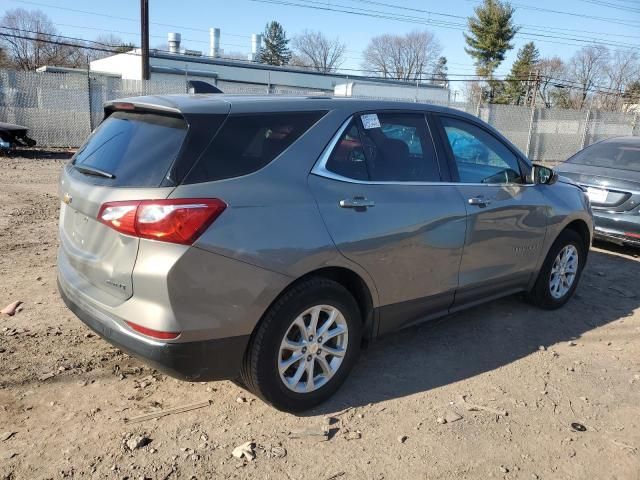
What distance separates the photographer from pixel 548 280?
4.88 m

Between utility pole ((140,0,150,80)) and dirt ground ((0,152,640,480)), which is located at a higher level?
utility pole ((140,0,150,80))

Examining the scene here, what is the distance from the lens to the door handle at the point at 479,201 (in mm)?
3892

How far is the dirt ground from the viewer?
9.10 feet

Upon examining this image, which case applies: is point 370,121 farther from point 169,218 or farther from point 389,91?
point 389,91

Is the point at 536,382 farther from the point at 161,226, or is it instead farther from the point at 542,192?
the point at 161,226

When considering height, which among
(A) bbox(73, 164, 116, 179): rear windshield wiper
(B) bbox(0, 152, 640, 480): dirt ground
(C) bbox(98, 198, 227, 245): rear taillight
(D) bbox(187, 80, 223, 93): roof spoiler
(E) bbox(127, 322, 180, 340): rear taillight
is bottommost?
(B) bbox(0, 152, 640, 480): dirt ground

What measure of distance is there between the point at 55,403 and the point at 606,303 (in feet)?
15.9

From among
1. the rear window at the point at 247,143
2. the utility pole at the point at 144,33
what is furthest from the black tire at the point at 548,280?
the utility pole at the point at 144,33

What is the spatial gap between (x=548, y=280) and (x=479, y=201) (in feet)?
4.66

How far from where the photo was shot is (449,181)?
384 centimetres

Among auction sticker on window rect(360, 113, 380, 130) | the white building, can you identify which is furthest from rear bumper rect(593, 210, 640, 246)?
the white building

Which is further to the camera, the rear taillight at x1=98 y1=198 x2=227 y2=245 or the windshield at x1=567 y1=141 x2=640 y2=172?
the windshield at x1=567 y1=141 x2=640 y2=172

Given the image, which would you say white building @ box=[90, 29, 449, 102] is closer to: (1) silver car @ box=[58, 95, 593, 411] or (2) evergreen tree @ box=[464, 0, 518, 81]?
(2) evergreen tree @ box=[464, 0, 518, 81]

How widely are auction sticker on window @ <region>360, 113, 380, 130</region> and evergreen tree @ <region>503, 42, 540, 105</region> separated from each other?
49762 mm
